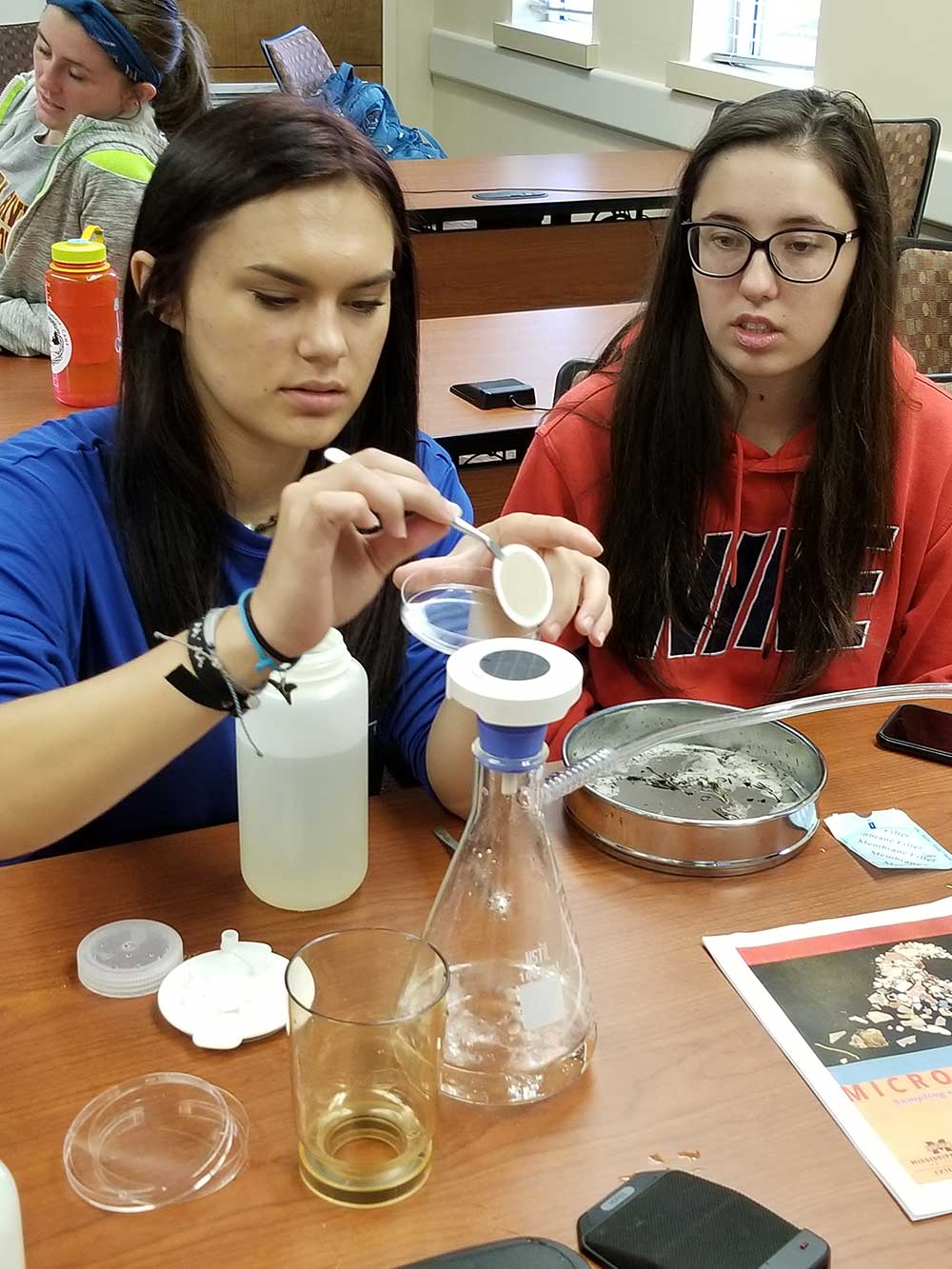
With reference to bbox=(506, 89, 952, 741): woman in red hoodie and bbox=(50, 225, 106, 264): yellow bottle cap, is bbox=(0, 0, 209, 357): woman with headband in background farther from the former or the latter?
bbox=(506, 89, 952, 741): woman in red hoodie

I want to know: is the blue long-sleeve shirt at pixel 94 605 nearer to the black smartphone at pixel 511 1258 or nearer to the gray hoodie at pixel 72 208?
the black smartphone at pixel 511 1258

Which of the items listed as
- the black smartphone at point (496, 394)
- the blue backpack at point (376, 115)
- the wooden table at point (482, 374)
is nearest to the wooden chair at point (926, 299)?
the wooden table at point (482, 374)

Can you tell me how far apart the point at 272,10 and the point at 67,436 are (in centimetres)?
556

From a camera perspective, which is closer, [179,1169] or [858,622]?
[179,1169]

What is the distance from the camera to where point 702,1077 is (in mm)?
826

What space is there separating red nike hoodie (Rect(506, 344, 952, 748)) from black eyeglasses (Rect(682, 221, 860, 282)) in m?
0.20

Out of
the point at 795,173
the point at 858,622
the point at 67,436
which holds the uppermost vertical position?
the point at 795,173

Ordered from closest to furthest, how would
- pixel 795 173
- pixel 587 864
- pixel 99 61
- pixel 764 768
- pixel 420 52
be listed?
pixel 587 864, pixel 764 768, pixel 795 173, pixel 99 61, pixel 420 52

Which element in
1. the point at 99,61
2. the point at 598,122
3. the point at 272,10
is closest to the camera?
the point at 99,61

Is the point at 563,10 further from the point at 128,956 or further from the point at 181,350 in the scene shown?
the point at 128,956

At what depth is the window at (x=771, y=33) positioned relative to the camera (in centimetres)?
443

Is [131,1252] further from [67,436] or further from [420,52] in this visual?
[420,52]

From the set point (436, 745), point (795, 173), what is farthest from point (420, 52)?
point (436, 745)

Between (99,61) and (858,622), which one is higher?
(99,61)
